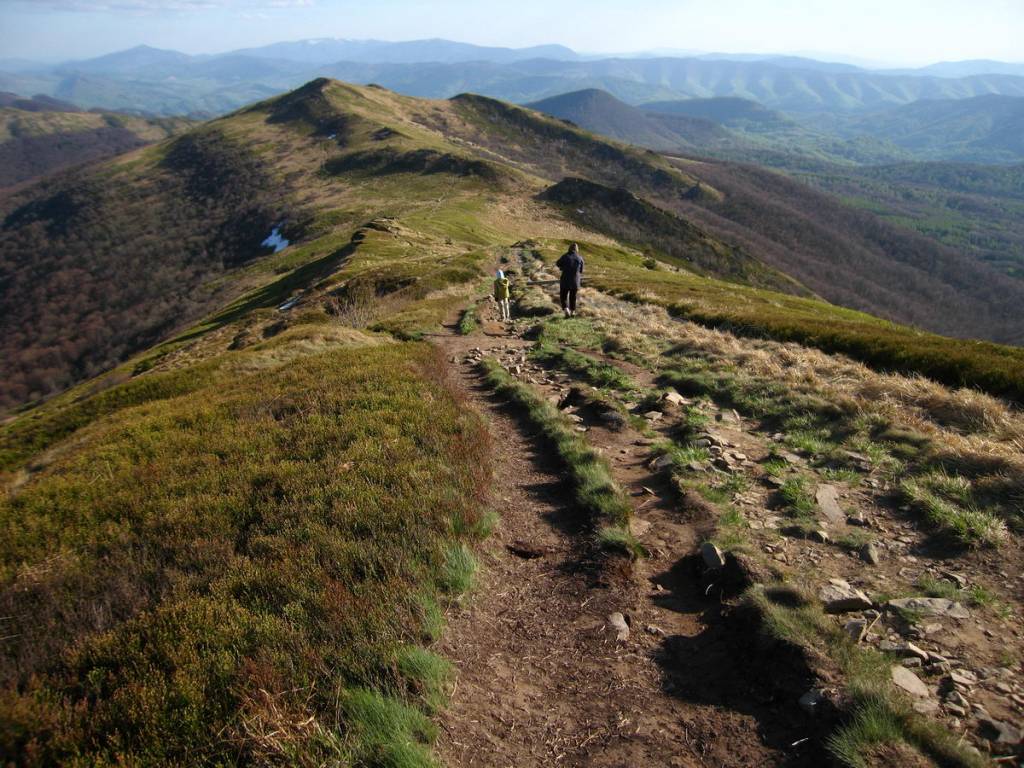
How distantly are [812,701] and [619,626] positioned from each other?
1989 millimetres

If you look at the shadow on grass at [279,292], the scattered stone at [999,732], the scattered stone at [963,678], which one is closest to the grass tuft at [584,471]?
the scattered stone at [963,678]

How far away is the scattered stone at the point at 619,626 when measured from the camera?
603 cm

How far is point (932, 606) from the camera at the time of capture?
579 cm

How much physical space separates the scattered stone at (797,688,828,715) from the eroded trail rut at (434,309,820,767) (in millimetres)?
130

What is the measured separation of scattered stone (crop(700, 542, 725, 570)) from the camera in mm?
6812

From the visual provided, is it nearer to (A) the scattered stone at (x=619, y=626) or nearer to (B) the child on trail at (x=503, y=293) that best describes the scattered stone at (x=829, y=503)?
(A) the scattered stone at (x=619, y=626)

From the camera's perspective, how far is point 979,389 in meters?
13.4

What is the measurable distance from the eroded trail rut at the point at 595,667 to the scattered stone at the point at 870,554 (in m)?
2.02

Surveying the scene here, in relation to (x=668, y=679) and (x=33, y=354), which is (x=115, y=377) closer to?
(x=668, y=679)

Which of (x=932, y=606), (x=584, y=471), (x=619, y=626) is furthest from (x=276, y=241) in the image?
(x=932, y=606)

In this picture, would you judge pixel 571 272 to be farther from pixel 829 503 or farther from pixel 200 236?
pixel 200 236

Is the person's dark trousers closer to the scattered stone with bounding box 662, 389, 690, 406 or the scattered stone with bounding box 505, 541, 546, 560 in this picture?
the scattered stone with bounding box 662, 389, 690, 406

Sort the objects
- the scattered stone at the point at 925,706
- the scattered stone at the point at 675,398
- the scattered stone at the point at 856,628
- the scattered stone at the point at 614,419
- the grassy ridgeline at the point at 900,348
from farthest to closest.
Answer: the grassy ridgeline at the point at 900,348
the scattered stone at the point at 675,398
the scattered stone at the point at 614,419
the scattered stone at the point at 856,628
the scattered stone at the point at 925,706

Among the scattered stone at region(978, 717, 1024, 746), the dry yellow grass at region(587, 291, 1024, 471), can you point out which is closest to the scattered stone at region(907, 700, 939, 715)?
the scattered stone at region(978, 717, 1024, 746)
